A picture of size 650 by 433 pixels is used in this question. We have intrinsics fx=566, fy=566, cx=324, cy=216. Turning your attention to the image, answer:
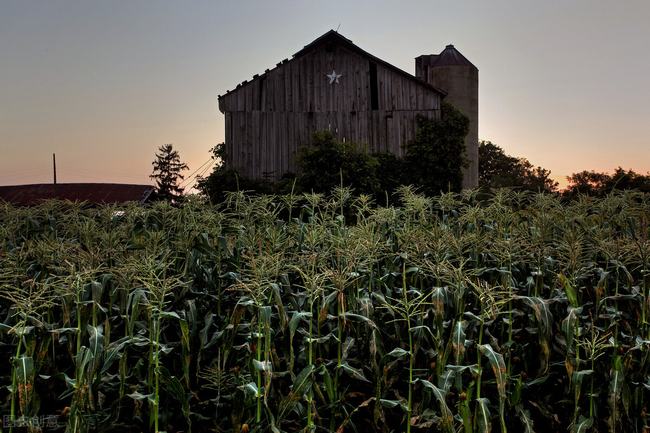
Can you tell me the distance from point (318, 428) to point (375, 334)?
2.98 ft

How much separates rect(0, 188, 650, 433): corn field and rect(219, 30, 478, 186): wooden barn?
22.3 m

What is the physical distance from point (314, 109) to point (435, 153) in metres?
6.39

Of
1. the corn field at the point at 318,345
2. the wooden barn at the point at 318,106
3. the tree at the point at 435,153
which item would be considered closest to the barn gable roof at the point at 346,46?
the wooden barn at the point at 318,106

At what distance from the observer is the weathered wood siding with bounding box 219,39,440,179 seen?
28.2 m

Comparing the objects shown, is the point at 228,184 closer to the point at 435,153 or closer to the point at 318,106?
the point at 318,106

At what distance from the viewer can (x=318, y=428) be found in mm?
4574

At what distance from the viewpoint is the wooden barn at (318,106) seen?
28.2 metres

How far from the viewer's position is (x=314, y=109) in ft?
93.0

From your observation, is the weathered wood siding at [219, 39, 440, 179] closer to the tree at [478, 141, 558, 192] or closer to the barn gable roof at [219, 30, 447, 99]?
the barn gable roof at [219, 30, 447, 99]

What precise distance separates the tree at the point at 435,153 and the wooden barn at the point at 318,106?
0.52 metres

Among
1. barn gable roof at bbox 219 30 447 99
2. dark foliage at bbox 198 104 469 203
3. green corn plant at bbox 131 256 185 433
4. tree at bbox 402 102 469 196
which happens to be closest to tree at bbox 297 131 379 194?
dark foliage at bbox 198 104 469 203

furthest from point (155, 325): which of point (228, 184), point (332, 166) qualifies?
point (228, 184)

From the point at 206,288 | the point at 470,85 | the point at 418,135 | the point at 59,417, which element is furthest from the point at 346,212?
the point at 470,85

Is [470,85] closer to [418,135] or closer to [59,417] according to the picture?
[418,135]
